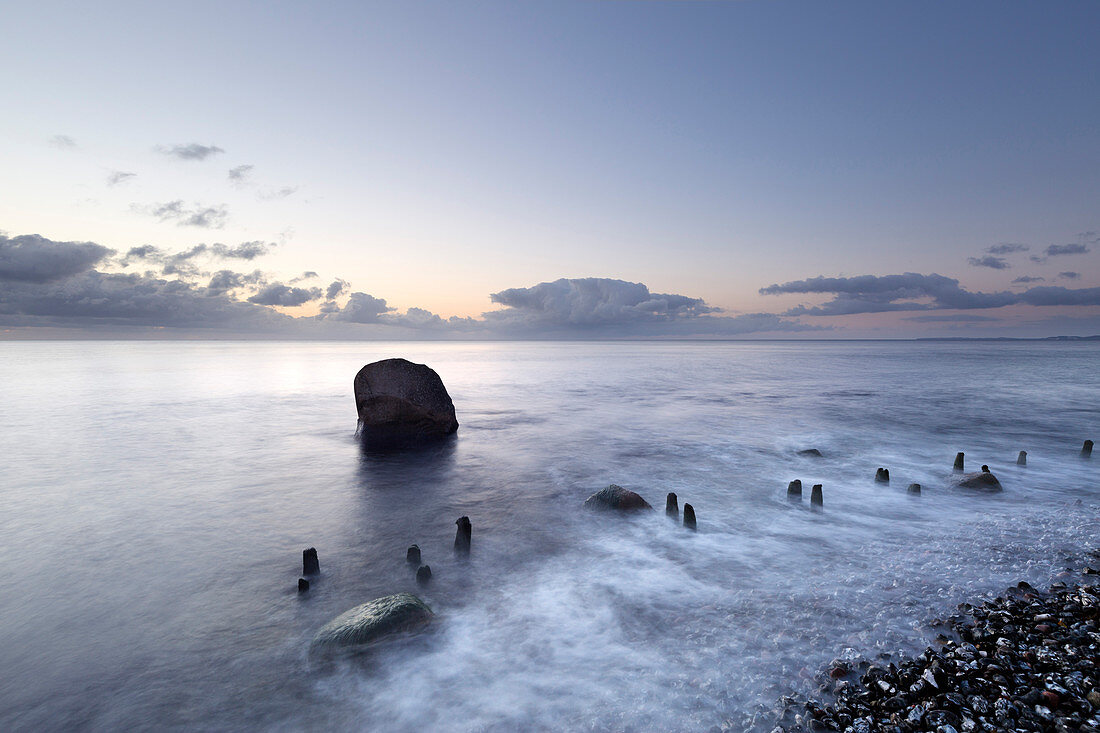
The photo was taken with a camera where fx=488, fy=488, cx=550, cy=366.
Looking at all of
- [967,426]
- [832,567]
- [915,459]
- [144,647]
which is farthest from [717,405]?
[144,647]

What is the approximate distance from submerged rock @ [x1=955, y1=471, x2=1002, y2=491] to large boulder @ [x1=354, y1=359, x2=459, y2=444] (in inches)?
633

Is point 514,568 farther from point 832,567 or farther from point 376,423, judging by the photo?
point 376,423

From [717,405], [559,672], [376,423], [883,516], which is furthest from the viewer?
[717,405]

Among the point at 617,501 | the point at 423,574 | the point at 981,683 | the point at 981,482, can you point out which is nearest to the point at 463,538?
the point at 423,574

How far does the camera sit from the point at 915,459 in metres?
15.8

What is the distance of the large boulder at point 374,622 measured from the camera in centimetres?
609

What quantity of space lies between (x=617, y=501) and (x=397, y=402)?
10.1 meters

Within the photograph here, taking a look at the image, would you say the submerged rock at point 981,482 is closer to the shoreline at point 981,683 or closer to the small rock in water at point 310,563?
the shoreline at point 981,683

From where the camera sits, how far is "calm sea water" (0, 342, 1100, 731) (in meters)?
5.38

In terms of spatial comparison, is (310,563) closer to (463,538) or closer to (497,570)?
(463,538)

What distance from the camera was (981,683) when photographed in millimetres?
4621

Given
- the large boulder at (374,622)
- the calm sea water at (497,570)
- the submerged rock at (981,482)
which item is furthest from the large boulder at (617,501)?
the submerged rock at (981,482)

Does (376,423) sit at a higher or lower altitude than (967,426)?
higher

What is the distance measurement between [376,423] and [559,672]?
46.8 feet
